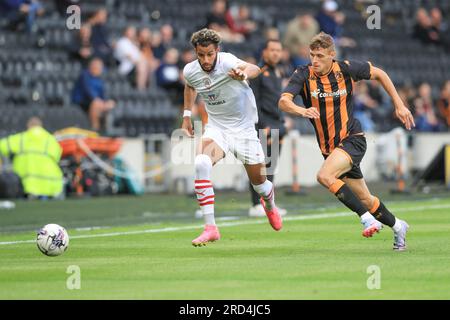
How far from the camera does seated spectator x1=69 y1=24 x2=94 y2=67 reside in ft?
84.6

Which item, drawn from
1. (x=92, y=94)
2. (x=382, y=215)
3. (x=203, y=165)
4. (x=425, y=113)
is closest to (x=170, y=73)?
(x=92, y=94)

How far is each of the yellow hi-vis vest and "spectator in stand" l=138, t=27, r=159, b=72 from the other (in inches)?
203

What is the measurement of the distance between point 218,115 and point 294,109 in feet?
5.68

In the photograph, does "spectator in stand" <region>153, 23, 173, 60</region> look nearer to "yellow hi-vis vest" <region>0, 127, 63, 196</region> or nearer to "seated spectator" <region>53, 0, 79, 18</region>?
"seated spectator" <region>53, 0, 79, 18</region>

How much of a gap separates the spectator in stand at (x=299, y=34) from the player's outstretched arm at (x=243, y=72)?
16253 mm

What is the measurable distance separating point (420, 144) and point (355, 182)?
18471 millimetres

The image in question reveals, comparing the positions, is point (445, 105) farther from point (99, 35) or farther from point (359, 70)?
point (359, 70)

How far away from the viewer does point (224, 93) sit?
12.8 meters

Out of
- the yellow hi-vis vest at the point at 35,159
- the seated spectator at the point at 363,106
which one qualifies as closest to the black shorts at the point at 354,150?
the yellow hi-vis vest at the point at 35,159

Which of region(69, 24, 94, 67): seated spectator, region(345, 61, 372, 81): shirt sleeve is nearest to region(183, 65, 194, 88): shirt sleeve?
region(345, 61, 372, 81): shirt sleeve

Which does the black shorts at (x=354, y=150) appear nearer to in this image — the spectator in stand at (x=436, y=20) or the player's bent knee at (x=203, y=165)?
the player's bent knee at (x=203, y=165)

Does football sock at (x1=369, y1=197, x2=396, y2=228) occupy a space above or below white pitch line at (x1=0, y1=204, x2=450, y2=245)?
above

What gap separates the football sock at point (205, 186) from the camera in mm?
12477

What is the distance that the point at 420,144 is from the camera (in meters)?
30.2
